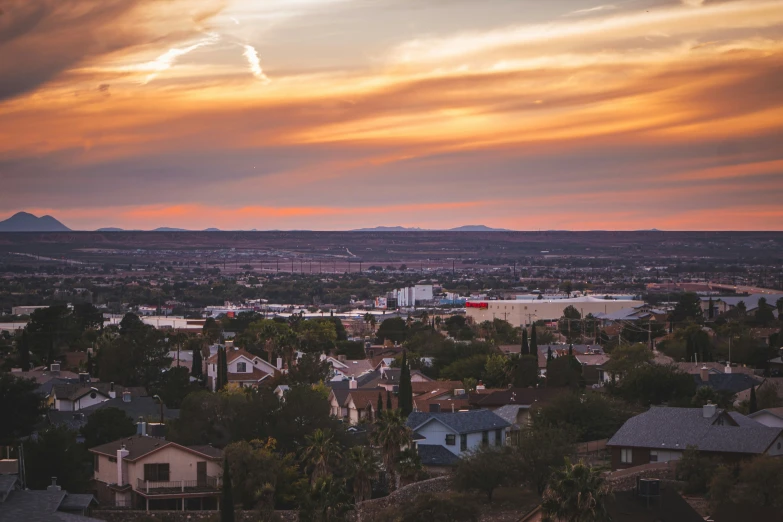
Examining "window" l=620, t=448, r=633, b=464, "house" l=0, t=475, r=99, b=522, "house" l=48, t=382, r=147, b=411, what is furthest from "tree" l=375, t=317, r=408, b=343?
"house" l=0, t=475, r=99, b=522

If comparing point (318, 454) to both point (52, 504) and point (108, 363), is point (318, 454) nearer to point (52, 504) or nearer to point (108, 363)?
point (52, 504)

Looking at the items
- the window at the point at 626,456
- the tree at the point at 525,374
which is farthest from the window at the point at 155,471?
the tree at the point at 525,374

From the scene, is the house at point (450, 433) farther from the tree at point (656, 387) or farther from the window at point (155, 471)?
the tree at point (656, 387)

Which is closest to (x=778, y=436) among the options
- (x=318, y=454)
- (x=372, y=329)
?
(x=318, y=454)

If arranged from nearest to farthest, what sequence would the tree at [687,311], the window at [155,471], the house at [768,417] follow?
1. the window at [155,471]
2. the house at [768,417]
3. the tree at [687,311]

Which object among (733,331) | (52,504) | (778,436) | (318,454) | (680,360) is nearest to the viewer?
(52,504)

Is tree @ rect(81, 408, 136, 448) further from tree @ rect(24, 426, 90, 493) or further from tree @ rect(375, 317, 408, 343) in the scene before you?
tree @ rect(375, 317, 408, 343)

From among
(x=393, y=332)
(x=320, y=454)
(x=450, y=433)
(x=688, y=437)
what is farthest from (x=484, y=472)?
(x=393, y=332)
